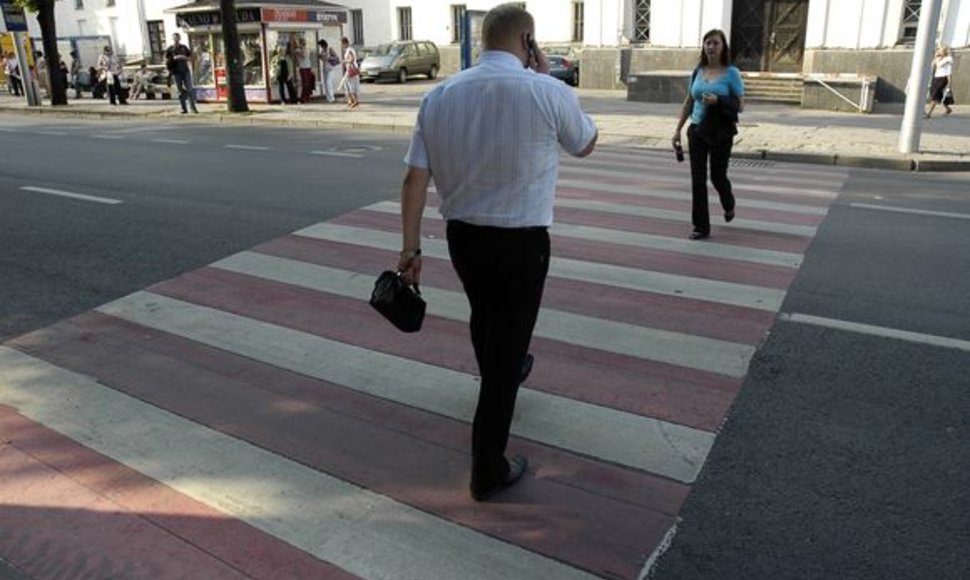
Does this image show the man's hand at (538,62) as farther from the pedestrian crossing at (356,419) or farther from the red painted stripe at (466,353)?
the red painted stripe at (466,353)

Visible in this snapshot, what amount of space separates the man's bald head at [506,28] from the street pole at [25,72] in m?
28.8

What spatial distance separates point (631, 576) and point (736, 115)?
515 centimetres

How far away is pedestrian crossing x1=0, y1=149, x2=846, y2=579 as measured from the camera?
3189mm

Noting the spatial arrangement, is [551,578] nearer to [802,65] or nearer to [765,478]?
[765,478]

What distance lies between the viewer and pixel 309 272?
22.1ft

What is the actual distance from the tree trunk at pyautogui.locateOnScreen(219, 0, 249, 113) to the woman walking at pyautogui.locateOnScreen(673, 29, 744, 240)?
54.0ft

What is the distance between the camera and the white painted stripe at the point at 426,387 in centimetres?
383

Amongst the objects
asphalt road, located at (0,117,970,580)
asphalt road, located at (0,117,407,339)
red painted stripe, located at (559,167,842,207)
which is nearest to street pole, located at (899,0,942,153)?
asphalt road, located at (0,117,970,580)

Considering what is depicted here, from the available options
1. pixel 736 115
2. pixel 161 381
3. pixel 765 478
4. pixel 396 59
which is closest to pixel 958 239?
pixel 736 115

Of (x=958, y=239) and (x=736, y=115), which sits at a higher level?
(x=736, y=115)

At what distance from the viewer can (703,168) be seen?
23.7ft

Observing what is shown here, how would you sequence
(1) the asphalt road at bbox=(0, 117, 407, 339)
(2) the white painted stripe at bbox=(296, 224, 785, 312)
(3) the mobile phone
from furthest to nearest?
(1) the asphalt road at bbox=(0, 117, 407, 339)
(2) the white painted stripe at bbox=(296, 224, 785, 312)
(3) the mobile phone

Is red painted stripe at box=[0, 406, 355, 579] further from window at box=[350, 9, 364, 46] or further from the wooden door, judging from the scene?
window at box=[350, 9, 364, 46]

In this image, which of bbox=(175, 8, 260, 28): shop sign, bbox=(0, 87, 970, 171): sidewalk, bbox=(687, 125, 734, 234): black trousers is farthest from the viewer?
bbox=(175, 8, 260, 28): shop sign
